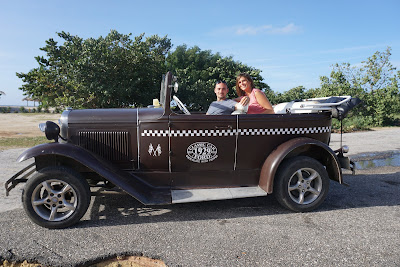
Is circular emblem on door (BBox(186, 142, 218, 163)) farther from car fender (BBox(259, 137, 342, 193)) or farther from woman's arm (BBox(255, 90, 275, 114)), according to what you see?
woman's arm (BBox(255, 90, 275, 114))

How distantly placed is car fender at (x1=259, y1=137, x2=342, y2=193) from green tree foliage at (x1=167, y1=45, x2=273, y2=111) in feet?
19.5

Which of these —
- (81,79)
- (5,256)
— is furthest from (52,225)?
(81,79)

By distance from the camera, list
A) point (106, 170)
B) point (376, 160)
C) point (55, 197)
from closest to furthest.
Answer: point (55, 197) < point (106, 170) < point (376, 160)

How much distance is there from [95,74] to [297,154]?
877 cm

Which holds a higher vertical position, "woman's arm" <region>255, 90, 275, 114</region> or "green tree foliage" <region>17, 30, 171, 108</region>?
"green tree foliage" <region>17, 30, 171, 108</region>

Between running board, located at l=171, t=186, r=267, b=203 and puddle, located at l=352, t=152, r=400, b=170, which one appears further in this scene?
puddle, located at l=352, t=152, r=400, b=170

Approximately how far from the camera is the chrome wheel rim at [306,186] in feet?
12.2

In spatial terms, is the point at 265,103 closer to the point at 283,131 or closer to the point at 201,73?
the point at 283,131

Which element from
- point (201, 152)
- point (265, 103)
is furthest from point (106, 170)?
point (265, 103)

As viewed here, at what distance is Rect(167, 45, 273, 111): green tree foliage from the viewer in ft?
45.9

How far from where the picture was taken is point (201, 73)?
57.6ft

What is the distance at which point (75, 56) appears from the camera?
11.0 meters

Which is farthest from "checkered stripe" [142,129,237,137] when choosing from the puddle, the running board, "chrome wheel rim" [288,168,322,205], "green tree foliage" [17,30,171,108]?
"green tree foliage" [17,30,171,108]

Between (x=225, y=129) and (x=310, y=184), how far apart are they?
146 cm
